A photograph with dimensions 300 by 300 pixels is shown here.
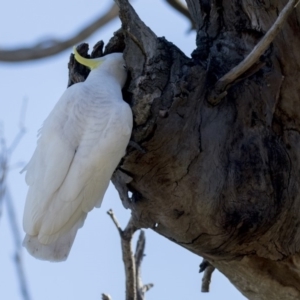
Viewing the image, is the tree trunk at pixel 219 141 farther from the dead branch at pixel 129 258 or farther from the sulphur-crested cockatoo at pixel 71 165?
the dead branch at pixel 129 258

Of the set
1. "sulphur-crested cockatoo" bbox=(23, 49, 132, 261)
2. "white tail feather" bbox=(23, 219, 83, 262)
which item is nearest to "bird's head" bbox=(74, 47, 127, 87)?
"sulphur-crested cockatoo" bbox=(23, 49, 132, 261)

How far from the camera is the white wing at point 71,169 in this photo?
2.79 metres

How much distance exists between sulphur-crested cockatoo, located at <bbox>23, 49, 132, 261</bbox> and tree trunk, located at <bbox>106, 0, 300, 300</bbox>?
0.31 ft

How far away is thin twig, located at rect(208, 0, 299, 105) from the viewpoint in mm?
2844

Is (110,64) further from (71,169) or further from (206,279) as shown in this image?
(206,279)

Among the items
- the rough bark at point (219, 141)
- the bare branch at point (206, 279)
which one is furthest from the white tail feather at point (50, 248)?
the bare branch at point (206, 279)

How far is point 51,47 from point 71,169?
1.21ft

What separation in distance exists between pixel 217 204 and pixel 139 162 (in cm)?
28

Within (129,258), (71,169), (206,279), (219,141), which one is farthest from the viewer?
(206,279)

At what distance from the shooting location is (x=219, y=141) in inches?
117

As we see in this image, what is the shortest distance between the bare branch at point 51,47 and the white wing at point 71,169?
0.51 feet

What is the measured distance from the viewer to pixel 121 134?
9.06 ft

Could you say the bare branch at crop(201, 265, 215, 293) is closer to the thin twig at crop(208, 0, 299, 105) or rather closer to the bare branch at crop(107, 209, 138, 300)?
the bare branch at crop(107, 209, 138, 300)

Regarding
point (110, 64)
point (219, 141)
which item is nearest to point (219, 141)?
point (219, 141)
